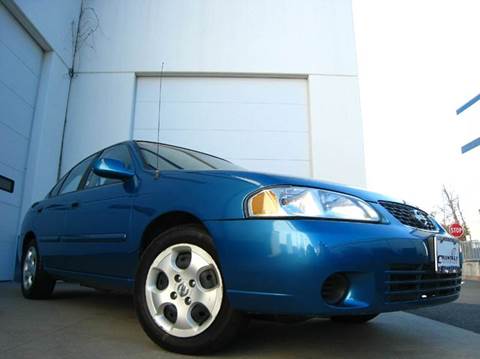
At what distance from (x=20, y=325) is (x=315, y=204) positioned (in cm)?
212

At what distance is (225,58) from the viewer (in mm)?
8070

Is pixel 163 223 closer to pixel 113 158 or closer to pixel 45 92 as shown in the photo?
pixel 113 158

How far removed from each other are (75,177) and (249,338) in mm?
2270

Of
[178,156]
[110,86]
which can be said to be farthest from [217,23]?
[178,156]

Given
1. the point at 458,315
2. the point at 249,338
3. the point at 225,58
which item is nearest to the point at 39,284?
the point at 249,338

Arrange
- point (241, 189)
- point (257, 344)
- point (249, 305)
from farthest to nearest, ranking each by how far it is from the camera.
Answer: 1. point (257, 344)
2. point (241, 189)
3. point (249, 305)

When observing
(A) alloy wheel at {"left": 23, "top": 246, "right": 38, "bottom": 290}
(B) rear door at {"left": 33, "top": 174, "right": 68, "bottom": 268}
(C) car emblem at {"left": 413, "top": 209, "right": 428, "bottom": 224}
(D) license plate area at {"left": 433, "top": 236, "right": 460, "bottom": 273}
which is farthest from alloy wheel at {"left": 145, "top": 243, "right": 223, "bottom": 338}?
(A) alloy wheel at {"left": 23, "top": 246, "right": 38, "bottom": 290}

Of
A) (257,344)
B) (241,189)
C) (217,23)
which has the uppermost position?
(217,23)

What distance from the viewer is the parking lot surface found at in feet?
7.13

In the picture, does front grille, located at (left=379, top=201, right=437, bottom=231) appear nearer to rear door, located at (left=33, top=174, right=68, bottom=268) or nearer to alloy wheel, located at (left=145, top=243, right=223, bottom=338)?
alloy wheel, located at (left=145, top=243, right=223, bottom=338)

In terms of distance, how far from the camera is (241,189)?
207 cm

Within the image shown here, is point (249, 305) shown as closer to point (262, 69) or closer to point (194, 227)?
point (194, 227)

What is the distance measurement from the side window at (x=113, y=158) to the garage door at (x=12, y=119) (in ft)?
11.6

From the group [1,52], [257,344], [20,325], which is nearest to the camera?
[257,344]
